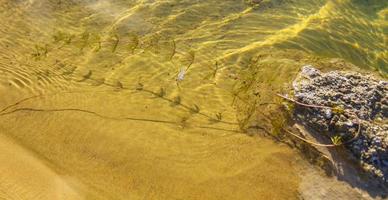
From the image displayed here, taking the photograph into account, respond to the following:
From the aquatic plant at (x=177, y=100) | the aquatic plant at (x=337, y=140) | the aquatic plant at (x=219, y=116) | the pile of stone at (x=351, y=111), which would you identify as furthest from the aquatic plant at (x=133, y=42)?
the aquatic plant at (x=337, y=140)

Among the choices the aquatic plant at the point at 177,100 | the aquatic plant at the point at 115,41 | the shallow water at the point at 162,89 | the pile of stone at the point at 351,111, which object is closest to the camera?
the shallow water at the point at 162,89

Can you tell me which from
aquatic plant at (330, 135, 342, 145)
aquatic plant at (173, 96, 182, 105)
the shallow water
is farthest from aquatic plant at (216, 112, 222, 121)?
aquatic plant at (330, 135, 342, 145)

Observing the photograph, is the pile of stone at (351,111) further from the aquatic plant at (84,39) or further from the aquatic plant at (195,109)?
the aquatic plant at (84,39)

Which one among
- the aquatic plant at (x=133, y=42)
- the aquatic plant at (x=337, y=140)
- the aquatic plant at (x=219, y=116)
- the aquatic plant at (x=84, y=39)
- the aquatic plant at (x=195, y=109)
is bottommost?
the aquatic plant at (x=337, y=140)

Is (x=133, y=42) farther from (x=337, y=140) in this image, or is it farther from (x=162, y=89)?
(x=337, y=140)

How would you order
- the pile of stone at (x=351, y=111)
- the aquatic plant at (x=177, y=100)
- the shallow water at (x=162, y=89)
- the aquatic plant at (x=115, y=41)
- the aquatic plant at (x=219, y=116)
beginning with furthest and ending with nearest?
the aquatic plant at (x=115, y=41)
the aquatic plant at (x=177, y=100)
the aquatic plant at (x=219, y=116)
the pile of stone at (x=351, y=111)
the shallow water at (x=162, y=89)

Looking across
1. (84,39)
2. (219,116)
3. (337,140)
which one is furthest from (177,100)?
(337,140)

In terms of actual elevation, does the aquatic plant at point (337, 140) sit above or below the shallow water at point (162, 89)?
below

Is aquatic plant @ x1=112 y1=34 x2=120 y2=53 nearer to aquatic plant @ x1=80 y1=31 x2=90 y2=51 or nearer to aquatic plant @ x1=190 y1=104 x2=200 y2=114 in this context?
aquatic plant @ x1=80 y1=31 x2=90 y2=51
